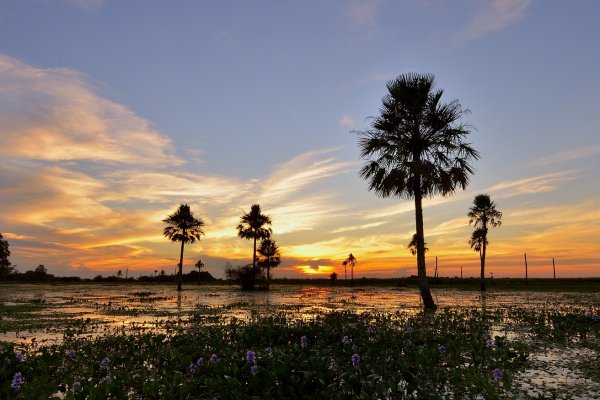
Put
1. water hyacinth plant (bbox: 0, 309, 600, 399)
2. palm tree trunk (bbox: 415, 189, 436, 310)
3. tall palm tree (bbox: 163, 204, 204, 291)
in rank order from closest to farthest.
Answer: water hyacinth plant (bbox: 0, 309, 600, 399)
palm tree trunk (bbox: 415, 189, 436, 310)
tall palm tree (bbox: 163, 204, 204, 291)

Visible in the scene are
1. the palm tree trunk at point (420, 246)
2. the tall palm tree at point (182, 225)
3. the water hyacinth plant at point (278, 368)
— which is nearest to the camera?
the water hyacinth plant at point (278, 368)

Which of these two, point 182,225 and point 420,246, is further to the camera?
point 182,225

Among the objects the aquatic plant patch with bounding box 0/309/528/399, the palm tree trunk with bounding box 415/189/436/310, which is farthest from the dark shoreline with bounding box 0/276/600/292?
the aquatic plant patch with bounding box 0/309/528/399

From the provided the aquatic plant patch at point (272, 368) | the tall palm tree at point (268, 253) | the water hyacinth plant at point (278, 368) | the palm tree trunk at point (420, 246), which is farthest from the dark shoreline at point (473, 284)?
the aquatic plant patch at point (272, 368)

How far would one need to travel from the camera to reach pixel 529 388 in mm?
7078

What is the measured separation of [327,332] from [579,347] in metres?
6.61

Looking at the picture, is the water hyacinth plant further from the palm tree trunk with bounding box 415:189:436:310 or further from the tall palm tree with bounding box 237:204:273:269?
the tall palm tree with bounding box 237:204:273:269

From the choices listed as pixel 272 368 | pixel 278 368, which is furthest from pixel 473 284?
pixel 278 368

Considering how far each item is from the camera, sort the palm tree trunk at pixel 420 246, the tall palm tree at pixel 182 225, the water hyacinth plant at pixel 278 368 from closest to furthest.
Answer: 1. the water hyacinth plant at pixel 278 368
2. the palm tree trunk at pixel 420 246
3. the tall palm tree at pixel 182 225

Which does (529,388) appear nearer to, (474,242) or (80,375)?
(80,375)

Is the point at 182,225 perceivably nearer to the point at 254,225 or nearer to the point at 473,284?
the point at 254,225

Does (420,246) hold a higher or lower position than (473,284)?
higher

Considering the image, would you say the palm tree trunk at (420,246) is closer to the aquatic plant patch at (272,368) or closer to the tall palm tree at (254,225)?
the aquatic plant patch at (272,368)

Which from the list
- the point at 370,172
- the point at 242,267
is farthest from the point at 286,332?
the point at 242,267
